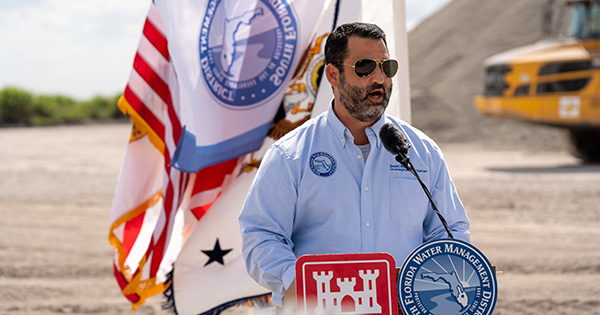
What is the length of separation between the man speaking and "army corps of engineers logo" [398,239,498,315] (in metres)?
0.36

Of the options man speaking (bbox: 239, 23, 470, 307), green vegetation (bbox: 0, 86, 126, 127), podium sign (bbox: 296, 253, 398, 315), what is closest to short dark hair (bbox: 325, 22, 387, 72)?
man speaking (bbox: 239, 23, 470, 307)

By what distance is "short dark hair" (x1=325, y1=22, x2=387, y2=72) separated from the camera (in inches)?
84.9

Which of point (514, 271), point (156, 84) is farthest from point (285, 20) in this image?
point (514, 271)

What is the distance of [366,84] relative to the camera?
6.97 feet

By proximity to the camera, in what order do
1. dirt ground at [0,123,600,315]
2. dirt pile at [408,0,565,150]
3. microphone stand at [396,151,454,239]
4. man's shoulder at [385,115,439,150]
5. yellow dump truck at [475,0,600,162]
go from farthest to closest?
dirt pile at [408,0,565,150]
yellow dump truck at [475,0,600,162]
dirt ground at [0,123,600,315]
man's shoulder at [385,115,439,150]
microphone stand at [396,151,454,239]

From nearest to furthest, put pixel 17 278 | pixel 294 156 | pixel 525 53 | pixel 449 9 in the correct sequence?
1. pixel 294 156
2. pixel 17 278
3. pixel 525 53
4. pixel 449 9

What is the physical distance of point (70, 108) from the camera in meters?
33.7

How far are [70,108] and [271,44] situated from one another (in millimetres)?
31789

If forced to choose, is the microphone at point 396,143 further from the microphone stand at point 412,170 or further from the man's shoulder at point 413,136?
the man's shoulder at point 413,136

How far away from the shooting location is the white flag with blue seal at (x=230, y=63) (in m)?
3.51

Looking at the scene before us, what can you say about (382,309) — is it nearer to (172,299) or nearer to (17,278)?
(172,299)

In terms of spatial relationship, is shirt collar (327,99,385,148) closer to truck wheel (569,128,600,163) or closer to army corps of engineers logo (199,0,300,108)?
army corps of engineers logo (199,0,300,108)

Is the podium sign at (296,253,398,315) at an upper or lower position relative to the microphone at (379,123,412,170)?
lower

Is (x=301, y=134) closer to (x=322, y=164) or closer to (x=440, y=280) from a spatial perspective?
(x=322, y=164)
